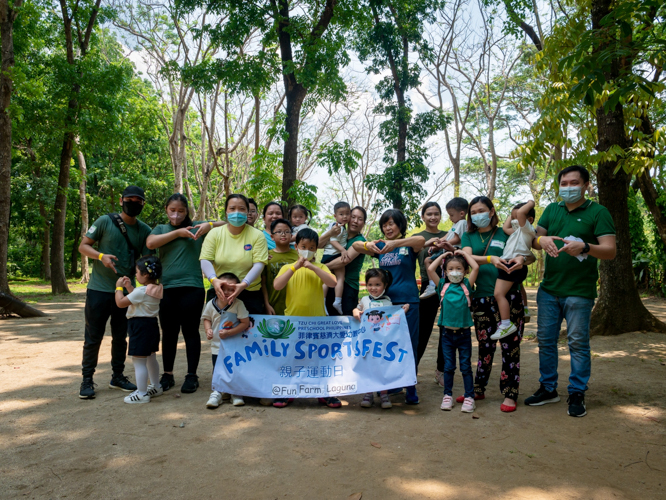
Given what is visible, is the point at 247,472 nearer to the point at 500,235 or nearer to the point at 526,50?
the point at 500,235

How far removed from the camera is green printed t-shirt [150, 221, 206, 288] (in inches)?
174

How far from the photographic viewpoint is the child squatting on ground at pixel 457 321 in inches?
156

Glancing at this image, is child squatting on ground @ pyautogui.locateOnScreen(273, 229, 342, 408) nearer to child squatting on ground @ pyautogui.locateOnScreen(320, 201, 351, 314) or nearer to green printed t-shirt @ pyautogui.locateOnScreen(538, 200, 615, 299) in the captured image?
child squatting on ground @ pyautogui.locateOnScreen(320, 201, 351, 314)

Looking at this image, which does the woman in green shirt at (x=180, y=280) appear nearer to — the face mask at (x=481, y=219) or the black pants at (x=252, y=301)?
the black pants at (x=252, y=301)

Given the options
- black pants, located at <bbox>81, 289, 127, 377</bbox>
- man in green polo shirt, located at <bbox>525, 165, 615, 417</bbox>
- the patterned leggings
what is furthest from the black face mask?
man in green polo shirt, located at <bbox>525, 165, 615, 417</bbox>

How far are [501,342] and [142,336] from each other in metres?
3.17

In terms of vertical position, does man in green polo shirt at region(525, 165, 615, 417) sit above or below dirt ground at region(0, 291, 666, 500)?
above

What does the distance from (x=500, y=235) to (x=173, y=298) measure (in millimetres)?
3124

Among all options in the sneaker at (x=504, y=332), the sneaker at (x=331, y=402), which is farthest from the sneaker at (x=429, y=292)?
the sneaker at (x=331, y=402)

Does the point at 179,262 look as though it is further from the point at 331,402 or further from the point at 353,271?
the point at 331,402

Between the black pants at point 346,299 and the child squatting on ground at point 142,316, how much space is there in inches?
63.6

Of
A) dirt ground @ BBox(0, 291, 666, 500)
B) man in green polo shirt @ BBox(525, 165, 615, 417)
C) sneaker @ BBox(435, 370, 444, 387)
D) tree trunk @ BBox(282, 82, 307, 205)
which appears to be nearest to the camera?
dirt ground @ BBox(0, 291, 666, 500)

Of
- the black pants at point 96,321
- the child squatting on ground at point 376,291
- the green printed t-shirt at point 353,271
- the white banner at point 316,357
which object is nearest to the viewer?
the white banner at point 316,357

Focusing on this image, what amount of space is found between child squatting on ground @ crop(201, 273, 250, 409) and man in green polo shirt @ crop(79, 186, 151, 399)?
920mm
